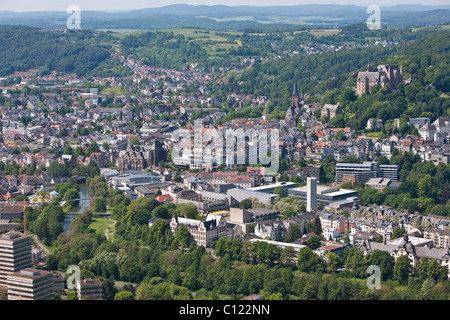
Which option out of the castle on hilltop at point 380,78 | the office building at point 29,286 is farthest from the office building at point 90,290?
the castle on hilltop at point 380,78

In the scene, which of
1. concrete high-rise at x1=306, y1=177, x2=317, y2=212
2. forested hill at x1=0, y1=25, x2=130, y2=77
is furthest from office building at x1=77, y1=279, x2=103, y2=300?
forested hill at x1=0, y1=25, x2=130, y2=77

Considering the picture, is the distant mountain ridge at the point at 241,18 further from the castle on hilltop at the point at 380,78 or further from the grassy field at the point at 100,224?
the grassy field at the point at 100,224

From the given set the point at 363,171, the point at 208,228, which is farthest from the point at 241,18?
the point at 208,228

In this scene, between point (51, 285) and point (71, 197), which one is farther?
point (71, 197)
